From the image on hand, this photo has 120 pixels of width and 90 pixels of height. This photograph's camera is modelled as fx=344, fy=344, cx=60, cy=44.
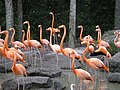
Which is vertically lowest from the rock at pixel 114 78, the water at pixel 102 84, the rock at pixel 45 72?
the water at pixel 102 84

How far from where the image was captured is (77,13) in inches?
692

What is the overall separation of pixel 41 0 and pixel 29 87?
421 inches

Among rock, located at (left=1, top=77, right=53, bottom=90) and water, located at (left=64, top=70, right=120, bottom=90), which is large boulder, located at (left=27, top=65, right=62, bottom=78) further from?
rock, located at (left=1, top=77, right=53, bottom=90)

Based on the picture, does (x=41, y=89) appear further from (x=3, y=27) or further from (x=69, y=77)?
(x=3, y=27)

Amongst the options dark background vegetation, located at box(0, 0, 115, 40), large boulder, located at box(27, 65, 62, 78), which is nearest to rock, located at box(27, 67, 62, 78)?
large boulder, located at box(27, 65, 62, 78)

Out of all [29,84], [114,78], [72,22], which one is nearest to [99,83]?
[114,78]

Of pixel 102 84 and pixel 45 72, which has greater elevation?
pixel 45 72

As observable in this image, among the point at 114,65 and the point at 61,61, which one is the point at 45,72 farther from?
the point at 114,65

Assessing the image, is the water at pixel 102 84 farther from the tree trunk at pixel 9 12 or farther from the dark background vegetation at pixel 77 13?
the dark background vegetation at pixel 77 13

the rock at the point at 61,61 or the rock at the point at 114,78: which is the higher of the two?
the rock at the point at 61,61

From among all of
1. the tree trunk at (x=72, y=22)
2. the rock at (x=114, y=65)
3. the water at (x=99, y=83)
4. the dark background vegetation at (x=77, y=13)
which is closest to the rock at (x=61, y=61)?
the water at (x=99, y=83)

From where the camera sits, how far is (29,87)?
289 inches

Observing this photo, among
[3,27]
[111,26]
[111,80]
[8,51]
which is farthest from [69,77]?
[111,26]

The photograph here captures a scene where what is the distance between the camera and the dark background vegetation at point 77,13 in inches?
688
